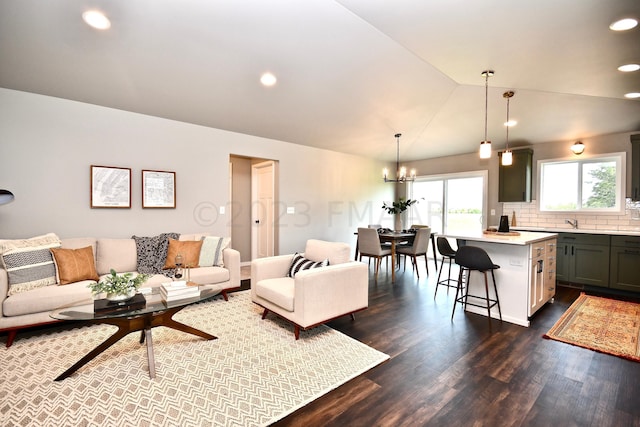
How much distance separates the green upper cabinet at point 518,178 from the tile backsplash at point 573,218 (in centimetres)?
31

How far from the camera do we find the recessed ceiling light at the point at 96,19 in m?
2.46

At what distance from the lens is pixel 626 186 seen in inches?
175

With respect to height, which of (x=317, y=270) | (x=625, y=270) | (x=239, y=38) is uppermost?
(x=239, y=38)

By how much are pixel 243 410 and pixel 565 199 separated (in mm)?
5998

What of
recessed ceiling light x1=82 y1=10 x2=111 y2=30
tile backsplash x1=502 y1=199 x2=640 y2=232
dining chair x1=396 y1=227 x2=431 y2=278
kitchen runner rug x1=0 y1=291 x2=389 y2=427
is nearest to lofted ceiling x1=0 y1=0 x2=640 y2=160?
recessed ceiling light x1=82 y1=10 x2=111 y2=30

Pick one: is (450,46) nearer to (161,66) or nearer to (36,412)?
(161,66)

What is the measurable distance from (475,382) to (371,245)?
303 cm

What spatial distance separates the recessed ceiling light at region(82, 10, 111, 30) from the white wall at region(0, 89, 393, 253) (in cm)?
135

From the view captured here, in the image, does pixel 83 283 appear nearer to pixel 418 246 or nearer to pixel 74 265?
pixel 74 265

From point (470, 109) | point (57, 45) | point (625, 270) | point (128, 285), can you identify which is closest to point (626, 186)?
point (625, 270)

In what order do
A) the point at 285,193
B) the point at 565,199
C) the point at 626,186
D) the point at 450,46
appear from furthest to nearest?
the point at 285,193 → the point at 565,199 → the point at 626,186 → the point at 450,46

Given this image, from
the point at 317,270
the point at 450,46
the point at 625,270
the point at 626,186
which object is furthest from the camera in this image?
the point at 626,186

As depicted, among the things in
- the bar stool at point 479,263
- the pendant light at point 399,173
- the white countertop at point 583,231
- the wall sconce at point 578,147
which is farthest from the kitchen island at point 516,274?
the wall sconce at point 578,147

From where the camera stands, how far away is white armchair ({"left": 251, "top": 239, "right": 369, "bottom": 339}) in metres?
2.60
